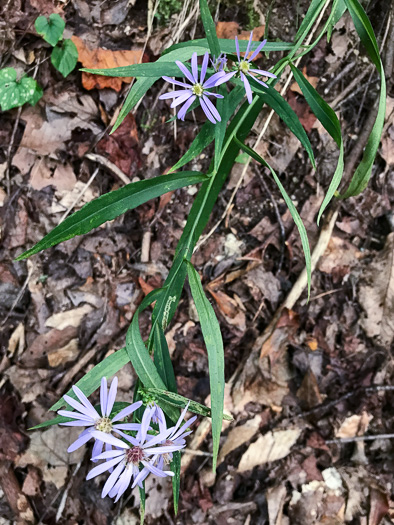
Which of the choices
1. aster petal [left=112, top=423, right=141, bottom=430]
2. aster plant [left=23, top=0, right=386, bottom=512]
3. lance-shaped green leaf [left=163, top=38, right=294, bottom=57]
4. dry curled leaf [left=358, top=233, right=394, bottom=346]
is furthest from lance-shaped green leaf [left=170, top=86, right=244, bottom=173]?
dry curled leaf [left=358, top=233, right=394, bottom=346]

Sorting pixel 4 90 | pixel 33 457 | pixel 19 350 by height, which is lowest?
pixel 33 457

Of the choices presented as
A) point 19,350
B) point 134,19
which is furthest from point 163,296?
point 134,19

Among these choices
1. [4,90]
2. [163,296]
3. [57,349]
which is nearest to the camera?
[163,296]

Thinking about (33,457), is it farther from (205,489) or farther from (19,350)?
(205,489)

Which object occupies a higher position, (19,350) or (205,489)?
(19,350)

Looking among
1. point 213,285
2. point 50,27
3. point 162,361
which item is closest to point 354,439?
point 213,285

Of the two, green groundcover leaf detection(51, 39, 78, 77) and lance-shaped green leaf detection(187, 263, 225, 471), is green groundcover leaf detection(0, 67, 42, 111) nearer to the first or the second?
green groundcover leaf detection(51, 39, 78, 77)

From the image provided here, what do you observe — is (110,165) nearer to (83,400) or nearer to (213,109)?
(213,109)
